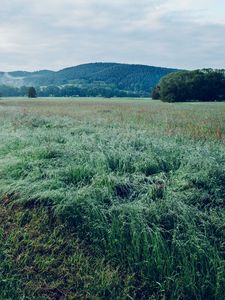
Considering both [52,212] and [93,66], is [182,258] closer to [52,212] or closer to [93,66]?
[52,212]

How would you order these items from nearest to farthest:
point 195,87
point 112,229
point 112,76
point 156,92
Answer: point 112,229, point 195,87, point 156,92, point 112,76

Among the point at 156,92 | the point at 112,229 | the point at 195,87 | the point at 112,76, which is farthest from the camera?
the point at 112,76

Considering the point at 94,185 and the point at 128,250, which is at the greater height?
the point at 94,185

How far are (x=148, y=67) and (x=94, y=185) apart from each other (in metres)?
120

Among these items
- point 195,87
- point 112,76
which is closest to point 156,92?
point 195,87

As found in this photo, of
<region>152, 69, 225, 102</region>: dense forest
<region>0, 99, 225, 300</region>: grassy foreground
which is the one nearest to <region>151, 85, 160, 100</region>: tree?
<region>152, 69, 225, 102</region>: dense forest

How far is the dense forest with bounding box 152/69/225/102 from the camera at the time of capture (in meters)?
53.0

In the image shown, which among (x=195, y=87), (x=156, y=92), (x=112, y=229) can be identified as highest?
(x=195, y=87)

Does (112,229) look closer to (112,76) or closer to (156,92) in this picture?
(156,92)

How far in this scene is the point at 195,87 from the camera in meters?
53.5

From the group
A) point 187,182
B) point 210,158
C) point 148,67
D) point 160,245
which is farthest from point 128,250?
point 148,67

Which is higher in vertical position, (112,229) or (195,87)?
(195,87)

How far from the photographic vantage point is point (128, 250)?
13.0 feet

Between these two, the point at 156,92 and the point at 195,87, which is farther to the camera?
the point at 156,92
